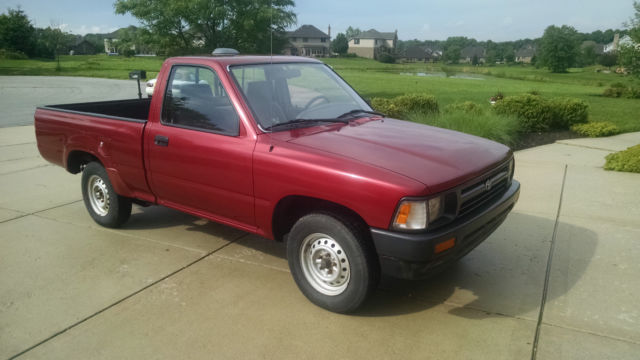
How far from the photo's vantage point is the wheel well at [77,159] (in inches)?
210

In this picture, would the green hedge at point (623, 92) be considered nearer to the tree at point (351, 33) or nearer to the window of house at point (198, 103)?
the window of house at point (198, 103)

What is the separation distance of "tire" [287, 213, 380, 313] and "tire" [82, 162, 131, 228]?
93.7 inches

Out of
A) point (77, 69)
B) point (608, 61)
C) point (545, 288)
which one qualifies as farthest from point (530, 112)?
point (608, 61)

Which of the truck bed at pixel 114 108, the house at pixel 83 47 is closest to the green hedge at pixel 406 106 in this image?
the truck bed at pixel 114 108

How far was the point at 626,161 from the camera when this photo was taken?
769 centimetres

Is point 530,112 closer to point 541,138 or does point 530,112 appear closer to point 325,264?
point 541,138

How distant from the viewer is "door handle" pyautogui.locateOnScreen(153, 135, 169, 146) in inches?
168

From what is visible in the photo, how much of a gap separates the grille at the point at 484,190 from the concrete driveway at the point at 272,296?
78 cm

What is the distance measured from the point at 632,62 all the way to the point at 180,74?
2488cm

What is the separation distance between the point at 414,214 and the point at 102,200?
3.74m

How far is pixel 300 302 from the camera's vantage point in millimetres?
3750

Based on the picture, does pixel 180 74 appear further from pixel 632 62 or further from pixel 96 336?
pixel 632 62

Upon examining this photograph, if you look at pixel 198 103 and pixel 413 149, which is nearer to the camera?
pixel 413 149

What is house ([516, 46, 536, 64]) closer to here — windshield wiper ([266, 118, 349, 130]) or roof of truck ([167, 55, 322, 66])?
roof of truck ([167, 55, 322, 66])
